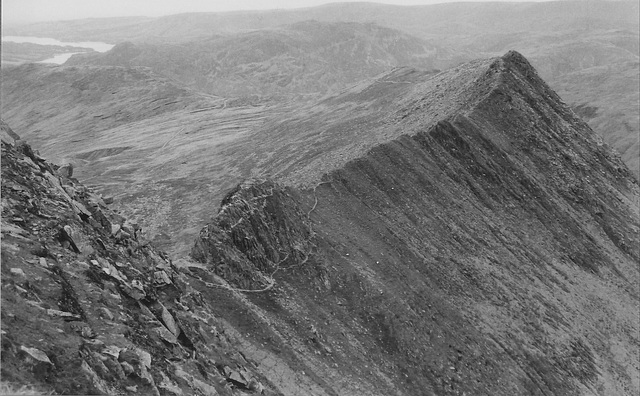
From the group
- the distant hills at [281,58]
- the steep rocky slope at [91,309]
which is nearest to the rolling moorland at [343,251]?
the steep rocky slope at [91,309]

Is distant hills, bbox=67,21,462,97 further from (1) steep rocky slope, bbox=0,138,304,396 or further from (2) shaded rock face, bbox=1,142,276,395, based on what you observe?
(1) steep rocky slope, bbox=0,138,304,396

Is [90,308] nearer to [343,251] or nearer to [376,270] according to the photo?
[343,251]

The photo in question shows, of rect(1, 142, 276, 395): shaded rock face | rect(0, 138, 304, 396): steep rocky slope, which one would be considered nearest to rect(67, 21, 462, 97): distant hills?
rect(1, 142, 276, 395): shaded rock face

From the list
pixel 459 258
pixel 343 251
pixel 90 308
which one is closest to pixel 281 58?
pixel 459 258

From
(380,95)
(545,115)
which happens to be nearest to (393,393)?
(545,115)

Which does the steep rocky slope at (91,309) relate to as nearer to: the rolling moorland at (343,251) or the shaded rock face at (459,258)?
the rolling moorland at (343,251)
